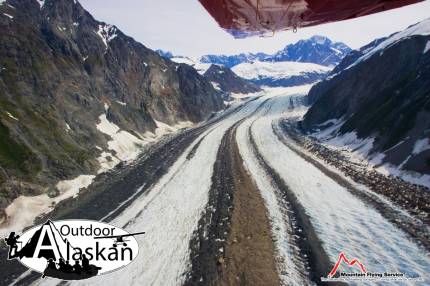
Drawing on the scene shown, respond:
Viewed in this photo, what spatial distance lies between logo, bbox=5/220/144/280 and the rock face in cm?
333

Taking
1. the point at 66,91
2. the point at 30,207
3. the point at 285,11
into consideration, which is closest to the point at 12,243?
the point at 30,207

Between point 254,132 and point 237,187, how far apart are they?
19537mm

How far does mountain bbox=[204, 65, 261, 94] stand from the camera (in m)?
113

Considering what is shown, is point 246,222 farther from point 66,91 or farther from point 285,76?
point 285,76

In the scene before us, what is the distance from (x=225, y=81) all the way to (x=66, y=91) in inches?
3452

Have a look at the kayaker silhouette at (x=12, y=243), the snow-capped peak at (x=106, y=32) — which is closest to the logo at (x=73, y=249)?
the kayaker silhouette at (x=12, y=243)

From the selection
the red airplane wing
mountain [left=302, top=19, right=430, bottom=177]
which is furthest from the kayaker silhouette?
mountain [left=302, top=19, right=430, bottom=177]

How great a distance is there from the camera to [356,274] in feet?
31.4

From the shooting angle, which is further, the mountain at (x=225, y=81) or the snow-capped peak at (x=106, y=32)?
the mountain at (x=225, y=81)

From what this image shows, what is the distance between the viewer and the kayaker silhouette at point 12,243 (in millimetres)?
12133

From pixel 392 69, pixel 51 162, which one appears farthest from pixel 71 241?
pixel 392 69

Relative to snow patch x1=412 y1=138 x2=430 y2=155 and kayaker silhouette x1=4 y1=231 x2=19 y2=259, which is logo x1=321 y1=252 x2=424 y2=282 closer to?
kayaker silhouette x1=4 y1=231 x2=19 y2=259

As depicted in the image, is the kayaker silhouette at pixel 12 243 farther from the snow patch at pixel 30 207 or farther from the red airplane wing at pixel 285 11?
the red airplane wing at pixel 285 11

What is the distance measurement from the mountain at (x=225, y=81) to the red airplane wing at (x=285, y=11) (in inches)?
4039
